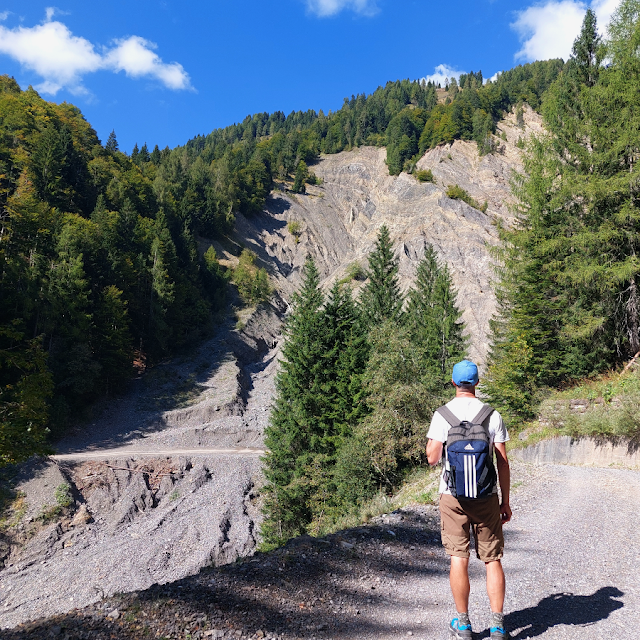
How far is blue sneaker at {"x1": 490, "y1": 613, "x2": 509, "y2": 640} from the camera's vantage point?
306 centimetres

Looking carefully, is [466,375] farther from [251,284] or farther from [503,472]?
[251,284]

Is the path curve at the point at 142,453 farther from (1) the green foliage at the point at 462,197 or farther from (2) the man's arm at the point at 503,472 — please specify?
(1) the green foliage at the point at 462,197

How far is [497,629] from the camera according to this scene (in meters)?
3.08

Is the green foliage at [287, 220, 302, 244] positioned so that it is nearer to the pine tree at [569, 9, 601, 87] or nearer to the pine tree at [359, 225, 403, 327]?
the pine tree at [359, 225, 403, 327]

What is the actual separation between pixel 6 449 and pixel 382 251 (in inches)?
1176

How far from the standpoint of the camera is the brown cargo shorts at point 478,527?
128 inches

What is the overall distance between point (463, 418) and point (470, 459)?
0.32 m

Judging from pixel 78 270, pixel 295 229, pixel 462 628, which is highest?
pixel 295 229

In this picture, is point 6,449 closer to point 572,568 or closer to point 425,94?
point 572,568

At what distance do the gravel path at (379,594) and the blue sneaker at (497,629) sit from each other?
33cm

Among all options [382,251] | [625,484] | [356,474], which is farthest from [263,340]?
[625,484]

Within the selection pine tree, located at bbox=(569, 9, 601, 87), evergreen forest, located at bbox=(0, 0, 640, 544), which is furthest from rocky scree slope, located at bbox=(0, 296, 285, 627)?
pine tree, located at bbox=(569, 9, 601, 87)

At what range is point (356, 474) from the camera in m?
16.2

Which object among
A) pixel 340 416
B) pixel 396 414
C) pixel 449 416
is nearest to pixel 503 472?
pixel 449 416
